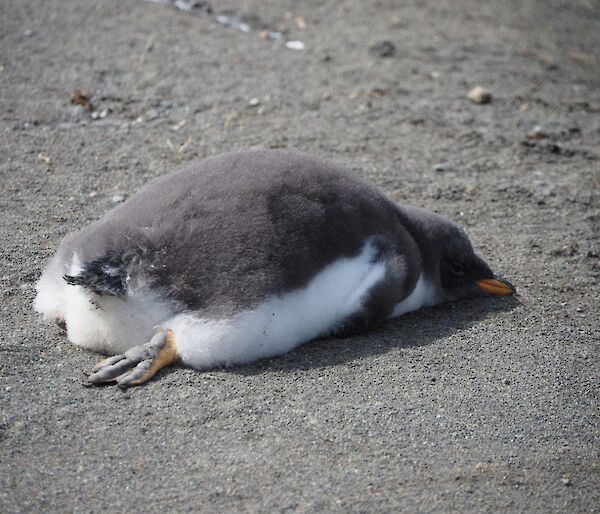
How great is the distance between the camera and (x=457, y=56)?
781 centimetres

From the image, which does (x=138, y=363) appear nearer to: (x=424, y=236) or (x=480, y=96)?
(x=424, y=236)

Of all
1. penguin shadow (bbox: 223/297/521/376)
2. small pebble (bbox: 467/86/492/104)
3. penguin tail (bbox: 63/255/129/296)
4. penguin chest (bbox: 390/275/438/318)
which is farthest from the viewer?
small pebble (bbox: 467/86/492/104)

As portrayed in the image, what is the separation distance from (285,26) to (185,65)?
54.1 inches

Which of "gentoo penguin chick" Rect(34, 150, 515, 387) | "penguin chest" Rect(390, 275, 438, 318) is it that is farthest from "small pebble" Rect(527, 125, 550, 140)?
"gentoo penguin chick" Rect(34, 150, 515, 387)

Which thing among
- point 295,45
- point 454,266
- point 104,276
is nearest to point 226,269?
point 104,276

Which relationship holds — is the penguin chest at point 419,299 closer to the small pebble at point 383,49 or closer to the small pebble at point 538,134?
the small pebble at point 538,134

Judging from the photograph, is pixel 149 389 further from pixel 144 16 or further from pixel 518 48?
pixel 518 48

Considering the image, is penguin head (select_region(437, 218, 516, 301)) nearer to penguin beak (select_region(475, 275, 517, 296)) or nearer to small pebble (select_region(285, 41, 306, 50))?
penguin beak (select_region(475, 275, 517, 296))

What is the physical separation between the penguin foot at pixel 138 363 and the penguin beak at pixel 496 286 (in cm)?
179

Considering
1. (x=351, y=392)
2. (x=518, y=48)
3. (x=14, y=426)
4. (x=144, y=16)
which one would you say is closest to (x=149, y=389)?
(x=14, y=426)

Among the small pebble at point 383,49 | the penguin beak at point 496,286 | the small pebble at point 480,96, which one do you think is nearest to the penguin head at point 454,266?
the penguin beak at point 496,286

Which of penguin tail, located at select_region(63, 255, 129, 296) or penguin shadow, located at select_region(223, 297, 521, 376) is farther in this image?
penguin shadow, located at select_region(223, 297, 521, 376)

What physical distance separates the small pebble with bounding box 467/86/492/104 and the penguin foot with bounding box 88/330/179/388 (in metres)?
4.18

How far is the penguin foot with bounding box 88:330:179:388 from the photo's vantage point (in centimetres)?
358
